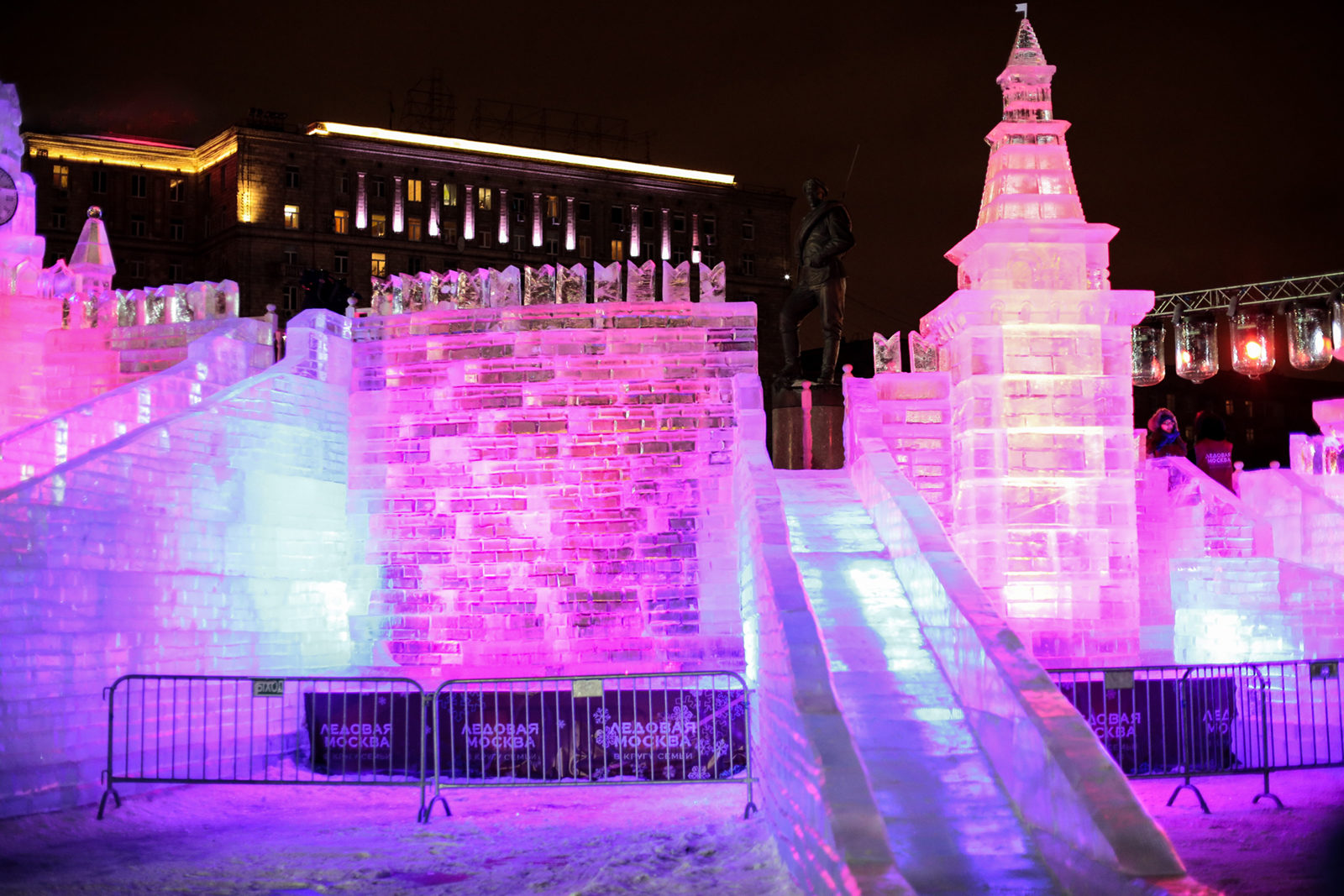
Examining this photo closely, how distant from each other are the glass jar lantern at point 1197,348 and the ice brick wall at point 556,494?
25.4 ft

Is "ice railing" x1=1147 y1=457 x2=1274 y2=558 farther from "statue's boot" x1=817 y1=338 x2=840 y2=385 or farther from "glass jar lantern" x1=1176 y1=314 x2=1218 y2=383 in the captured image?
"statue's boot" x1=817 y1=338 x2=840 y2=385

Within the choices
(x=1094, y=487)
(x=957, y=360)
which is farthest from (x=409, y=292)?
(x=1094, y=487)

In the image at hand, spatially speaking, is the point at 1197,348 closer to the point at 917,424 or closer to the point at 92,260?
the point at 917,424

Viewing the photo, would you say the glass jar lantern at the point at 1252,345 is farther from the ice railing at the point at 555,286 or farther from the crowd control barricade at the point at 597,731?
the crowd control barricade at the point at 597,731

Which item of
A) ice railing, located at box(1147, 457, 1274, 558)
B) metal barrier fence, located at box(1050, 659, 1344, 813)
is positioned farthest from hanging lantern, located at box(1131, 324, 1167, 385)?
metal barrier fence, located at box(1050, 659, 1344, 813)

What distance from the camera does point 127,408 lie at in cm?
1429

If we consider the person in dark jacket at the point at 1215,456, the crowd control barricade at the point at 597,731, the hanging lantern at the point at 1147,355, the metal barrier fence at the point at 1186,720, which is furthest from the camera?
the person in dark jacket at the point at 1215,456

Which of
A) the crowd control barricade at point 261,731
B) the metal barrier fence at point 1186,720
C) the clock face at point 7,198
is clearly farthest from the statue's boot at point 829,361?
the clock face at point 7,198

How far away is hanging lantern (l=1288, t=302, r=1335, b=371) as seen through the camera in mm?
18172

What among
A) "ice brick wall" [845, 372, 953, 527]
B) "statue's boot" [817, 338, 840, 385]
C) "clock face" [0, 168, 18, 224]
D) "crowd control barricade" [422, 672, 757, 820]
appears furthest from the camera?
"clock face" [0, 168, 18, 224]

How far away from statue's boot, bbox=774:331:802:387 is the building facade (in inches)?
1644

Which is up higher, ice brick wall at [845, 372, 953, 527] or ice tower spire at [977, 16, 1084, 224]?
ice tower spire at [977, 16, 1084, 224]

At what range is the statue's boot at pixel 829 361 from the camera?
14227 mm

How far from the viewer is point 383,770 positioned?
13.0 meters
